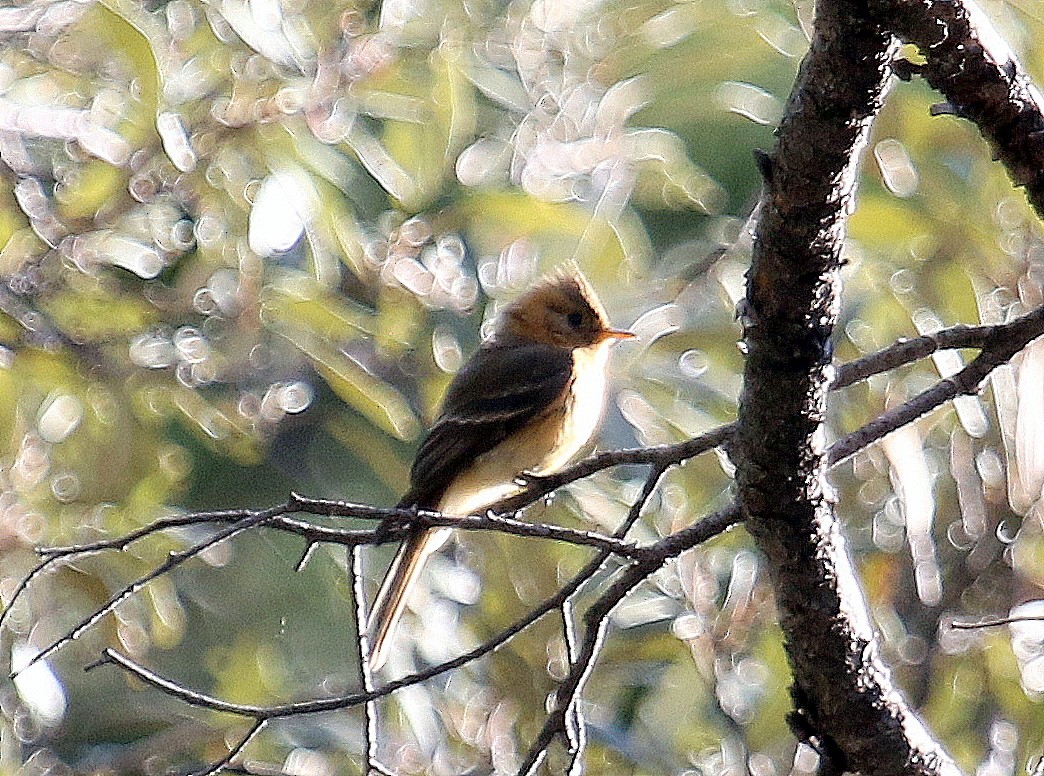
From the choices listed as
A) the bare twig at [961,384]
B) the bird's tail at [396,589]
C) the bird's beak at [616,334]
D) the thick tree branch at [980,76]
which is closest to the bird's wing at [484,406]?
the bird's beak at [616,334]

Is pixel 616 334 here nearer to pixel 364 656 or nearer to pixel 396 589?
pixel 396 589

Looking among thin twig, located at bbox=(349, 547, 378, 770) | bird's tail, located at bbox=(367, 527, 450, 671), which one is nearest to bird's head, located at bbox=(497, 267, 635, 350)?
bird's tail, located at bbox=(367, 527, 450, 671)

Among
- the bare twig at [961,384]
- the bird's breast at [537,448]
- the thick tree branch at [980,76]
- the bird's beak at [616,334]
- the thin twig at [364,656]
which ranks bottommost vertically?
the bird's breast at [537,448]

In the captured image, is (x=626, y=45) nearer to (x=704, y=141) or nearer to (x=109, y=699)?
(x=704, y=141)

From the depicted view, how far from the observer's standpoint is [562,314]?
4348 mm

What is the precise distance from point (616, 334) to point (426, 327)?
1.58ft

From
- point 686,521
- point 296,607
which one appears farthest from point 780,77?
point 296,607

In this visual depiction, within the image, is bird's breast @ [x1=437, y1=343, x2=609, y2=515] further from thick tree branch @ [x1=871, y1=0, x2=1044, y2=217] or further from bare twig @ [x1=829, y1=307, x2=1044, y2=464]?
thick tree branch @ [x1=871, y1=0, x2=1044, y2=217]

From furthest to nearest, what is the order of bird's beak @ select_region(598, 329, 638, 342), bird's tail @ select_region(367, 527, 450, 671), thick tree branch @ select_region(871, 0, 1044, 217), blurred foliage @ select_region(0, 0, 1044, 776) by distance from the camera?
bird's beak @ select_region(598, 329, 638, 342), blurred foliage @ select_region(0, 0, 1044, 776), bird's tail @ select_region(367, 527, 450, 671), thick tree branch @ select_region(871, 0, 1044, 217)

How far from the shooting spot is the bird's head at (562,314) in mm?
4246

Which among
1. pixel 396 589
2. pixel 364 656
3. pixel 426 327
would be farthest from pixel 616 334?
pixel 364 656

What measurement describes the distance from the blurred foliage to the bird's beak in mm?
40

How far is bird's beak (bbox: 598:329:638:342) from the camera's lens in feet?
13.0

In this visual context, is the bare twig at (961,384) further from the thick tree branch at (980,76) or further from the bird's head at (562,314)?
the bird's head at (562,314)
